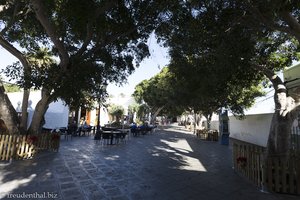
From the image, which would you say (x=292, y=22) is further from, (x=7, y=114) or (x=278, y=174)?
(x=7, y=114)

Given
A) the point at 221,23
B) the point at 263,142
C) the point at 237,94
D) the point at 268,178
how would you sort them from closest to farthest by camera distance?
the point at 268,178 → the point at 221,23 → the point at 263,142 → the point at 237,94

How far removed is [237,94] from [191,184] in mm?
12647

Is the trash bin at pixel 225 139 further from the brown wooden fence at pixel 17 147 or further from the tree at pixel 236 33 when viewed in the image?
the brown wooden fence at pixel 17 147

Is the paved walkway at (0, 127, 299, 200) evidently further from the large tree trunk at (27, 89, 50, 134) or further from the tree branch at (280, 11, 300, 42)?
the tree branch at (280, 11, 300, 42)

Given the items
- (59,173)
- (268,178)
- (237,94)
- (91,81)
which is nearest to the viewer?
(268,178)

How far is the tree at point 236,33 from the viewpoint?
6.03 meters

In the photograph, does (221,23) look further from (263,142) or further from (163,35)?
(263,142)

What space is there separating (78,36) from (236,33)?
6.09m

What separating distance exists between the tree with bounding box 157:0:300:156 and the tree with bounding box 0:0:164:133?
1.21m

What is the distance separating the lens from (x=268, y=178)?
5.77m

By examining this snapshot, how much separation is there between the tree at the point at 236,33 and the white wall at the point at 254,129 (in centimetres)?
779

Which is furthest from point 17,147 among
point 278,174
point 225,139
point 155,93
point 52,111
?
point 155,93

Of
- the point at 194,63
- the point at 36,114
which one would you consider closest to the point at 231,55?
the point at 194,63

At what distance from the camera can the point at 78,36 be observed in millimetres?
9555
